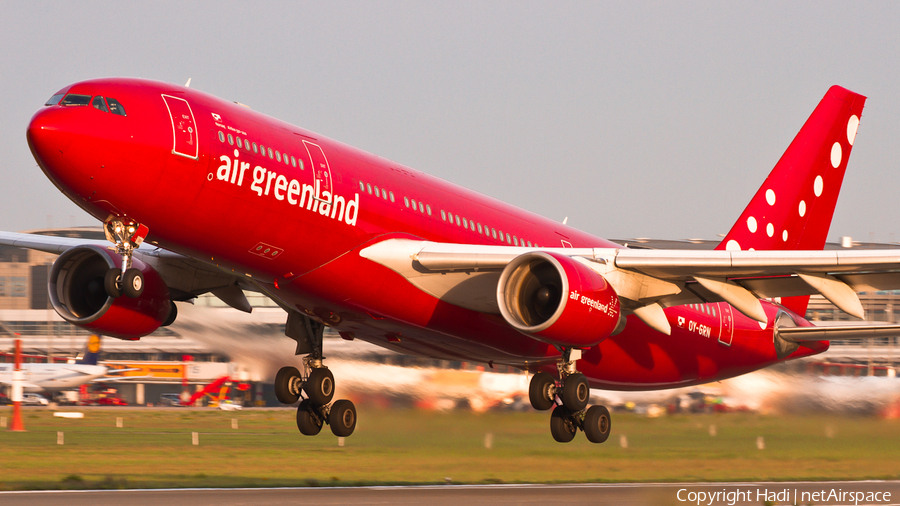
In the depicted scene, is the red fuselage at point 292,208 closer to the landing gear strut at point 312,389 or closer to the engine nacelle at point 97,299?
the landing gear strut at point 312,389

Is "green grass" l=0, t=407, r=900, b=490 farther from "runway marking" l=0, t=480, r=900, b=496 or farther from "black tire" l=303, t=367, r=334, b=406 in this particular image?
"black tire" l=303, t=367, r=334, b=406

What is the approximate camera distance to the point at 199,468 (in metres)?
31.5

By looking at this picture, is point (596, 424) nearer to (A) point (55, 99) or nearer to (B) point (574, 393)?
(B) point (574, 393)

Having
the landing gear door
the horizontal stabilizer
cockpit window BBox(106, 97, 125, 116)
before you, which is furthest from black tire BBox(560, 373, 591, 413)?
cockpit window BBox(106, 97, 125, 116)

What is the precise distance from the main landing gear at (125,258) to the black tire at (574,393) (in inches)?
345

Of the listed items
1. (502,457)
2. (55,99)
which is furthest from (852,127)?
(55,99)

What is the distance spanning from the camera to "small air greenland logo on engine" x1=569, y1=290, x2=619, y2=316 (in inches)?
642

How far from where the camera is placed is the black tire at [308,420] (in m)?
20.5

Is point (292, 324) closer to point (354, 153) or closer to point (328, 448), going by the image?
point (354, 153)

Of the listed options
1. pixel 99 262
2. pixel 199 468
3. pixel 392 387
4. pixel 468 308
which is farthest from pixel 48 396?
pixel 468 308

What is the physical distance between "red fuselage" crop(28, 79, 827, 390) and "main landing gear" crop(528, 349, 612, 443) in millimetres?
958

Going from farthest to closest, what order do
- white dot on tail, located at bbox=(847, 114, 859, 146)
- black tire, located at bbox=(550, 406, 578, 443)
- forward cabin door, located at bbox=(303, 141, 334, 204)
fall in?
white dot on tail, located at bbox=(847, 114, 859, 146) < black tire, located at bbox=(550, 406, 578, 443) < forward cabin door, located at bbox=(303, 141, 334, 204)

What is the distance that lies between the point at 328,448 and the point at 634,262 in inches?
782

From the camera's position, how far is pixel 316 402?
20641 mm
